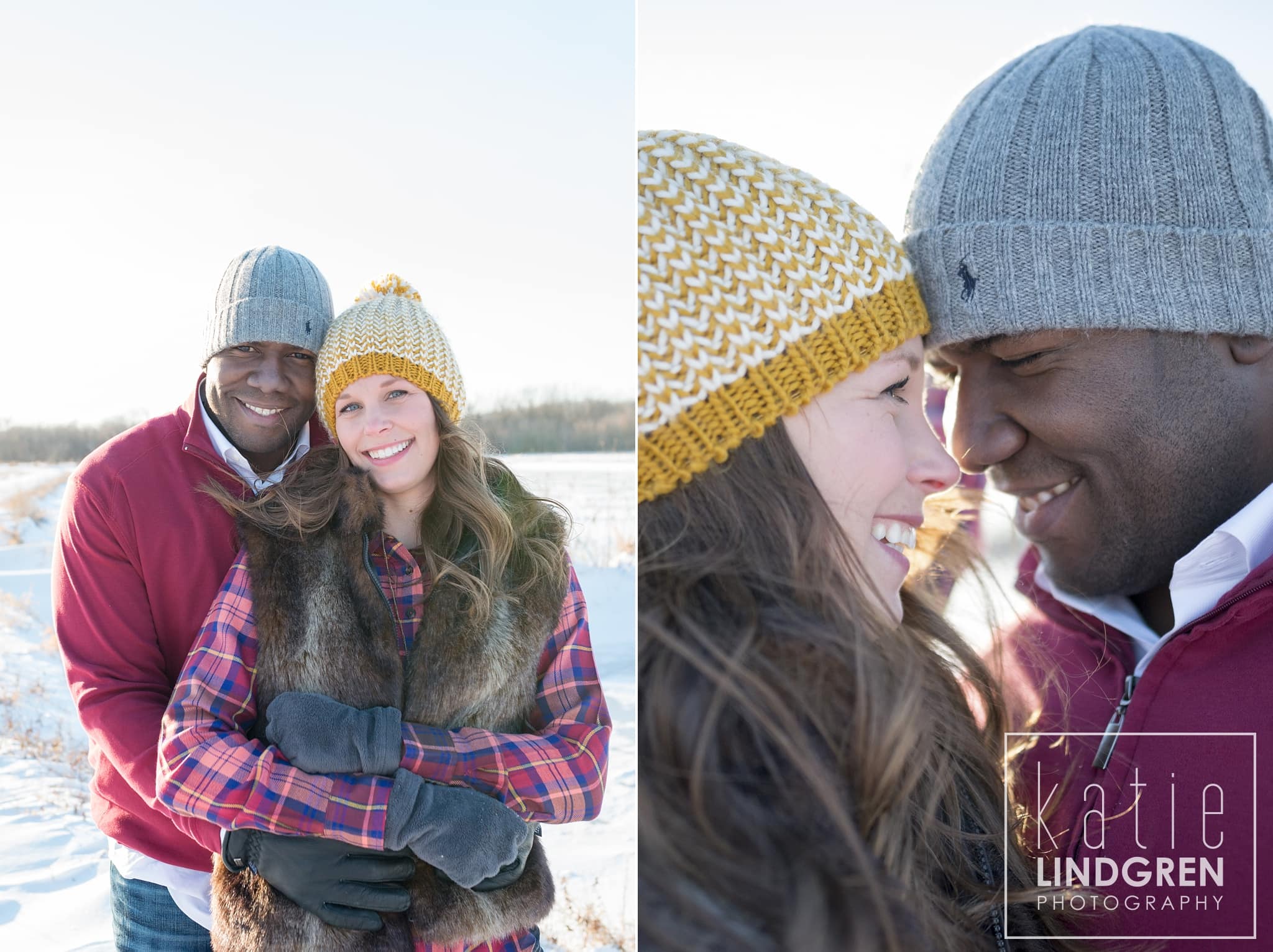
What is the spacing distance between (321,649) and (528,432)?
492cm

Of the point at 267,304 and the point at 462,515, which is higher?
the point at 267,304

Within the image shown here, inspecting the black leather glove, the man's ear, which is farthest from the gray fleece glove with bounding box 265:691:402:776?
the man's ear

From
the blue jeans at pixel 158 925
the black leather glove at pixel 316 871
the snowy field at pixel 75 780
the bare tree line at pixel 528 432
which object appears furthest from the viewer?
the bare tree line at pixel 528 432

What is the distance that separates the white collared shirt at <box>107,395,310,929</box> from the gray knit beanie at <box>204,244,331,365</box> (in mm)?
158

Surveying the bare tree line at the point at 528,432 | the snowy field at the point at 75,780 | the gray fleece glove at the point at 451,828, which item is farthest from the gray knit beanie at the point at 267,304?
the bare tree line at the point at 528,432

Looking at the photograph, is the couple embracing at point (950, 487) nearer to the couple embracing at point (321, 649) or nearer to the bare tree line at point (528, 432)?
the couple embracing at point (321, 649)

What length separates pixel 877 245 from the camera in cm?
126

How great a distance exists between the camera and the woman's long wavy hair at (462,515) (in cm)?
164

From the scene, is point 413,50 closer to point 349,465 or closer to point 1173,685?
point 349,465

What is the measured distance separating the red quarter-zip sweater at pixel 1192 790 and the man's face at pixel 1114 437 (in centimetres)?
22

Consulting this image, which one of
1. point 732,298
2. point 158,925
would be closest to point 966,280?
point 732,298

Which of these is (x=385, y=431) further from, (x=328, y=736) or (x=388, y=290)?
(x=328, y=736)

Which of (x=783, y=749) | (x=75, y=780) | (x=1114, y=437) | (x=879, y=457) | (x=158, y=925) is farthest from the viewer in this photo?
(x=75, y=780)

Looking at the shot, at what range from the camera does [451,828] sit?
4.82ft
